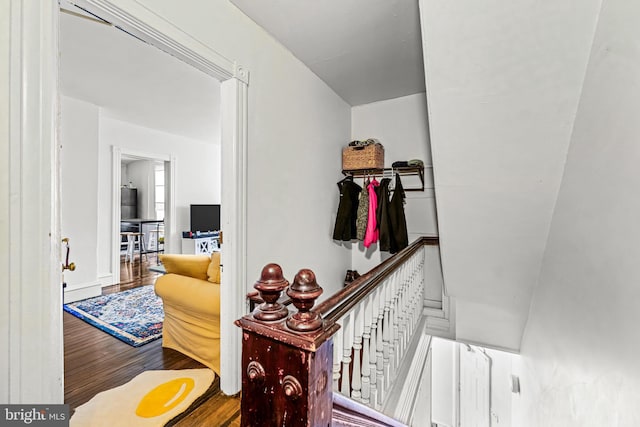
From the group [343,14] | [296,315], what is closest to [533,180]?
[343,14]

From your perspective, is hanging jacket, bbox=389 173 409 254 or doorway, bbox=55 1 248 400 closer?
doorway, bbox=55 1 248 400

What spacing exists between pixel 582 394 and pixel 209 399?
1.98 m

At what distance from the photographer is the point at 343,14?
1.78m

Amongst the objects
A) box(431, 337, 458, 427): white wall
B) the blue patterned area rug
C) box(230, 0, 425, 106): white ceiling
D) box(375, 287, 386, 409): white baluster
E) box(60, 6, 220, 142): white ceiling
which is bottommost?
box(431, 337, 458, 427): white wall

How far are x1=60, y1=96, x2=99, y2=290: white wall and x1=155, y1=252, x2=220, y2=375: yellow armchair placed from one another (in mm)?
1947

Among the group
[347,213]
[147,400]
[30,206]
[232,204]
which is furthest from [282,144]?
[147,400]

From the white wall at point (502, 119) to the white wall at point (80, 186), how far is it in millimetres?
3907

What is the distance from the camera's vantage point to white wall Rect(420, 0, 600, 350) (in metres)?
1.19

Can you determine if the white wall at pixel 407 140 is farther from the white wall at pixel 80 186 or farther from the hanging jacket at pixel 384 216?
the white wall at pixel 80 186

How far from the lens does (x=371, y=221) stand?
2875 millimetres

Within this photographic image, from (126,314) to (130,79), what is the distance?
240 cm

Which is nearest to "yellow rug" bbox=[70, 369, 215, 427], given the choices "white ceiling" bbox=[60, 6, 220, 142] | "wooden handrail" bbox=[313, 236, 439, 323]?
"wooden handrail" bbox=[313, 236, 439, 323]

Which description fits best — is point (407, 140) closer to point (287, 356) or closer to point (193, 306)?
point (193, 306)

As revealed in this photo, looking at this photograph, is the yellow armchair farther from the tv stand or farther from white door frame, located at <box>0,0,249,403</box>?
the tv stand
